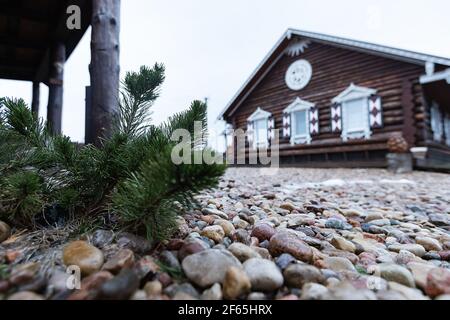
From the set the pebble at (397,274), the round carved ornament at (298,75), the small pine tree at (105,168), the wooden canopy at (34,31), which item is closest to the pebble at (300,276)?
the pebble at (397,274)

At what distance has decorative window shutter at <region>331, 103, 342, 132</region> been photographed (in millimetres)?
9562

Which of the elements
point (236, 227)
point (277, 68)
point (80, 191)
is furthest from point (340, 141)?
point (80, 191)

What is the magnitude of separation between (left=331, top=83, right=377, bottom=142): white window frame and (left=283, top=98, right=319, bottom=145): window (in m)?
1.03

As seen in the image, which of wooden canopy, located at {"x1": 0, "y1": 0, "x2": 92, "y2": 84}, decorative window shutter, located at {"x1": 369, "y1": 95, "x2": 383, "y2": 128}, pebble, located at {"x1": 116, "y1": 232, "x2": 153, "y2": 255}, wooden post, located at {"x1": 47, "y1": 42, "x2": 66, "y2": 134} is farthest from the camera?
decorative window shutter, located at {"x1": 369, "y1": 95, "x2": 383, "y2": 128}

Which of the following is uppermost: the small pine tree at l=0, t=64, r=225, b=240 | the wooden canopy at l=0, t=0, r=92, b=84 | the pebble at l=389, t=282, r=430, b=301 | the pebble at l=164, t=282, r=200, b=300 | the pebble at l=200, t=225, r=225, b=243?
the wooden canopy at l=0, t=0, r=92, b=84

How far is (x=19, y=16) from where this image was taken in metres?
4.20

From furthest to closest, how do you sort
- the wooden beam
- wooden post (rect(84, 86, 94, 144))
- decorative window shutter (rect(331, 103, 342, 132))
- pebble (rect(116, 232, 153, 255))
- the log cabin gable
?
the log cabin gable, decorative window shutter (rect(331, 103, 342, 132)), the wooden beam, wooden post (rect(84, 86, 94, 144)), pebble (rect(116, 232, 153, 255))

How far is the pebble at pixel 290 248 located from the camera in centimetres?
112

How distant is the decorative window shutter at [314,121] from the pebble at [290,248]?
9575 millimetres

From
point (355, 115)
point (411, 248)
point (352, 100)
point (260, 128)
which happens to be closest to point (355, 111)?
point (355, 115)

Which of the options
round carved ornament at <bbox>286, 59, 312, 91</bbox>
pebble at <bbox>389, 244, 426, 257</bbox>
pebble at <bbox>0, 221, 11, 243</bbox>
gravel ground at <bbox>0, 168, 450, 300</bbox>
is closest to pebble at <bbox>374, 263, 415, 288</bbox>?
gravel ground at <bbox>0, 168, 450, 300</bbox>

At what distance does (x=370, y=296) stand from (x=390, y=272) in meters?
0.31

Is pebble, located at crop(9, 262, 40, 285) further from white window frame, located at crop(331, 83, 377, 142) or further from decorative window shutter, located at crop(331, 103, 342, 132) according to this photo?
decorative window shutter, located at crop(331, 103, 342, 132)
